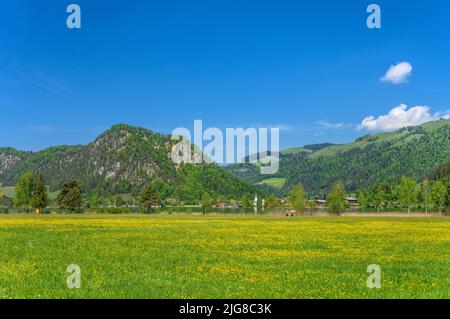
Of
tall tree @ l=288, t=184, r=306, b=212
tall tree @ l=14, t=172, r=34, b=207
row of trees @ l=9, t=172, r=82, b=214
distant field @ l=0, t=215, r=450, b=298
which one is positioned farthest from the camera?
tall tree @ l=288, t=184, r=306, b=212

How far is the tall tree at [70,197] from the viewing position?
518 feet

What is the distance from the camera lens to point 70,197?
518 feet

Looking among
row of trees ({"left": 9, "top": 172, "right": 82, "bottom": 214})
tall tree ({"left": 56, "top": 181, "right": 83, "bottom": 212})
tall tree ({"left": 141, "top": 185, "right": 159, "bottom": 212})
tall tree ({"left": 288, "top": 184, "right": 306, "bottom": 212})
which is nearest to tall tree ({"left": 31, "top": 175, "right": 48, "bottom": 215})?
row of trees ({"left": 9, "top": 172, "right": 82, "bottom": 214})

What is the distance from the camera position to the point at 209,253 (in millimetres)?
33781

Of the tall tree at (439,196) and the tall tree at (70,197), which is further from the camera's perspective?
the tall tree at (70,197)

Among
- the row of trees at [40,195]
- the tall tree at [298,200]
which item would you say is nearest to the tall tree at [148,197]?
the row of trees at [40,195]

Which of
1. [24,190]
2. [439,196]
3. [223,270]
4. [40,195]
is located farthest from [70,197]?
[223,270]

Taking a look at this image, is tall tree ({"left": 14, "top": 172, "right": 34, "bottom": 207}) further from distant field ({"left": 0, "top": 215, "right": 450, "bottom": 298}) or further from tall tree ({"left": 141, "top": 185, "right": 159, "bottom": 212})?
distant field ({"left": 0, "top": 215, "right": 450, "bottom": 298})

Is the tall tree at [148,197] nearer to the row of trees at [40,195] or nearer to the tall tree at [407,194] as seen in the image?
the row of trees at [40,195]

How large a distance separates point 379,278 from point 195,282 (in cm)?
823

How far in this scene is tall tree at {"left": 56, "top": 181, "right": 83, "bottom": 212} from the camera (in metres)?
158
